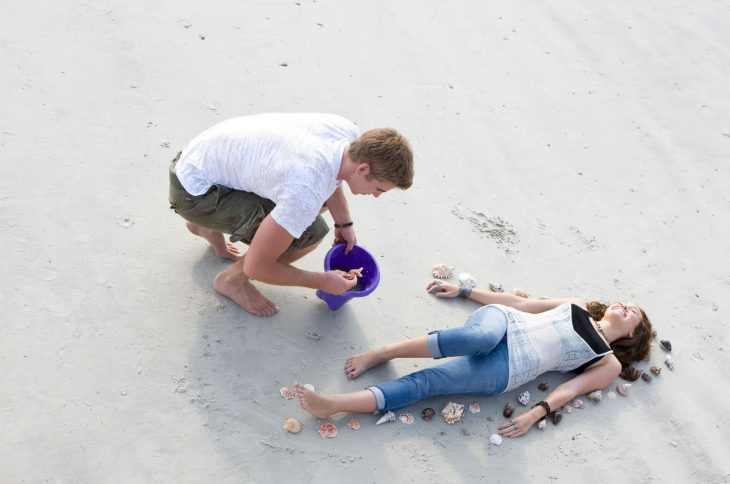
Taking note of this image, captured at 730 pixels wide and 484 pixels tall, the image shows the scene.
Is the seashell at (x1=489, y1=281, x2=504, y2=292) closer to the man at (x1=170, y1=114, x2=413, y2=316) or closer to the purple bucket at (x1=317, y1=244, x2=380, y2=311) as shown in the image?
the purple bucket at (x1=317, y1=244, x2=380, y2=311)

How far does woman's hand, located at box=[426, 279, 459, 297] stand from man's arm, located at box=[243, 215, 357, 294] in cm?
65

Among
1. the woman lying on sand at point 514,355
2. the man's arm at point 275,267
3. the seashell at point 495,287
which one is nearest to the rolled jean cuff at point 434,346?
the woman lying on sand at point 514,355

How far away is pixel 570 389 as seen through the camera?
9.79 ft

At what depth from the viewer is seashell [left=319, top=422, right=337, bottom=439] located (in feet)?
8.69

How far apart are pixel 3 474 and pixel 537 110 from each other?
11.8 ft

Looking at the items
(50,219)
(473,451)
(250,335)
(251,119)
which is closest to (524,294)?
(473,451)

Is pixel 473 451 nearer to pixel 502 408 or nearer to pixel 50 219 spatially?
pixel 502 408

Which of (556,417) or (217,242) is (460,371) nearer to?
(556,417)

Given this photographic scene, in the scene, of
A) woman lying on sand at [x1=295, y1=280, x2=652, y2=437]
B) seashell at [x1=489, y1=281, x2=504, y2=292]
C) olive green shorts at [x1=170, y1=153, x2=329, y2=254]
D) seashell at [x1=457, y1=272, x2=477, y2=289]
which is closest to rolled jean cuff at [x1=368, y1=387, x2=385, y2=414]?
woman lying on sand at [x1=295, y1=280, x2=652, y2=437]

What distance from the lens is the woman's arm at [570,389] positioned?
2.83 m

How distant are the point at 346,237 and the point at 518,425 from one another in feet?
3.55

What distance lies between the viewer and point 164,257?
3.14 meters

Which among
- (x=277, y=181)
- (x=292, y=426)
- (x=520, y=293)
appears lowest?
(x=292, y=426)

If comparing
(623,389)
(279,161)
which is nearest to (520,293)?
(623,389)
